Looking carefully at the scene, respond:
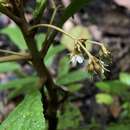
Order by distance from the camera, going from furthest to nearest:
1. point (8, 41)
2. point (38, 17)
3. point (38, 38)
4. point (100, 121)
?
point (8, 41) < point (100, 121) < point (38, 38) < point (38, 17)

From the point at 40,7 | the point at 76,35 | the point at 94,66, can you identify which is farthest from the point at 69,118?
the point at 94,66

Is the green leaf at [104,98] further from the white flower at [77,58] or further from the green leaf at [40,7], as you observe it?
the white flower at [77,58]

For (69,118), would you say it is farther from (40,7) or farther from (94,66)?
(94,66)

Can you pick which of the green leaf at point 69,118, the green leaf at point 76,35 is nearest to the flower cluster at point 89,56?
the green leaf at point 69,118

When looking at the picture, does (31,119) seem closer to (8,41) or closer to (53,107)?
(53,107)

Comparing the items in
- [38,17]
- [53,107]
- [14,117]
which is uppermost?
[38,17]

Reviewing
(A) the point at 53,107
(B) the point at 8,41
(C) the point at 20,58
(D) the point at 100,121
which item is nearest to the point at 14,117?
(C) the point at 20,58

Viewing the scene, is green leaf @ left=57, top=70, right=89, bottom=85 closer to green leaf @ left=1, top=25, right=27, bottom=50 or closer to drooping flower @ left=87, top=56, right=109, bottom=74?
green leaf @ left=1, top=25, right=27, bottom=50
